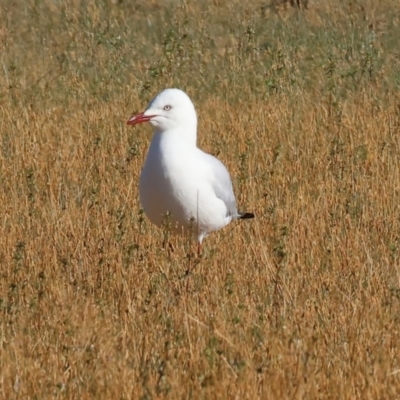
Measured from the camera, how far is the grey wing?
21.4ft

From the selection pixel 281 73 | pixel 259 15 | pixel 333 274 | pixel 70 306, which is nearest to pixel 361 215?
pixel 333 274

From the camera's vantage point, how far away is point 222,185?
261 inches

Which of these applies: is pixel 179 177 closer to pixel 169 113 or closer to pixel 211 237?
pixel 169 113

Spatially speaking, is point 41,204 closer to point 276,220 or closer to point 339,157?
point 276,220

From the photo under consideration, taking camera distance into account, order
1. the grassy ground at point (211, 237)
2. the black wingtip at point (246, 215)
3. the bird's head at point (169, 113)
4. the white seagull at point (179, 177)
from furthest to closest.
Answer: the black wingtip at point (246, 215), the bird's head at point (169, 113), the white seagull at point (179, 177), the grassy ground at point (211, 237)

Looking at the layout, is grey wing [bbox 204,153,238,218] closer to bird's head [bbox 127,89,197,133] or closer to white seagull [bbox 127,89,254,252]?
white seagull [bbox 127,89,254,252]

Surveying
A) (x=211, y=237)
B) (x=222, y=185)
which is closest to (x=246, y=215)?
(x=211, y=237)

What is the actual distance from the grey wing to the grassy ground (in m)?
0.18

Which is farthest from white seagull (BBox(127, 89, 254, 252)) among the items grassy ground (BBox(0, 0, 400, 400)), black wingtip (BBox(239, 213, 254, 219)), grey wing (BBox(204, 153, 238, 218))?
black wingtip (BBox(239, 213, 254, 219))

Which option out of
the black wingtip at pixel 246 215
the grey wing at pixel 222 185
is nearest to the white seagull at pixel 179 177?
the grey wing at pixel 222 185

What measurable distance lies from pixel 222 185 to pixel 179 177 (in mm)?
444

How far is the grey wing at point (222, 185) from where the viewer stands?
654 cm

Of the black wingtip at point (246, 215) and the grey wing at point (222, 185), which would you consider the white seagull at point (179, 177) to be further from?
the black wingtip at point (246, 215)

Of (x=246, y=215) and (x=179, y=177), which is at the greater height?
(x=179, y=177)
